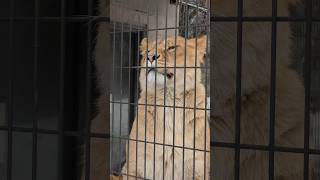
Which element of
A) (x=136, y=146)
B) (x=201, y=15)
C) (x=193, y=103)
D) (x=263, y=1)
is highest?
(x=201, y=15)

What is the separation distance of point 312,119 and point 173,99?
2.22m

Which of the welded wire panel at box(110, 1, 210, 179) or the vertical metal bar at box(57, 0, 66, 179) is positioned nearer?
the vertical metal bar at box(57, 0, 66, 179)

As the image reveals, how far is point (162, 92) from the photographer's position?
310 cm

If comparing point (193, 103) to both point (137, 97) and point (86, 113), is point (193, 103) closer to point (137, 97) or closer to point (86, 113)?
point (137, 97)

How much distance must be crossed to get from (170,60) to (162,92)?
0.24 metres

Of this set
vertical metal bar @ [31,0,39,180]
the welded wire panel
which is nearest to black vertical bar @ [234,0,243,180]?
vertical metal bar @ [31,0,39,180]

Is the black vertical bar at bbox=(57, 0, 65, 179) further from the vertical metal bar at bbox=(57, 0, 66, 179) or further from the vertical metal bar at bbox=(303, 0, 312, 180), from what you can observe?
the vertical metal bar at bbox=(303, 0, 312, 180)

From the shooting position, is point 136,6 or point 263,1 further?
point 136,6

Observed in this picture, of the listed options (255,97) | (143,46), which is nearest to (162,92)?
(143,46)

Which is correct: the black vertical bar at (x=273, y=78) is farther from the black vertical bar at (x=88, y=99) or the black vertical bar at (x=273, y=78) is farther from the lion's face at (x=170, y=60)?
the lion's face at (x=170, y=60)

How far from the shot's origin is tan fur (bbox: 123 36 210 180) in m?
2.88

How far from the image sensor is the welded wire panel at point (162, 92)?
2.85 m

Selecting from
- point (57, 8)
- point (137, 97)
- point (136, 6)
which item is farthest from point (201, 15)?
point (57, 8)

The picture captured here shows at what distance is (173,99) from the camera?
3023 mm
